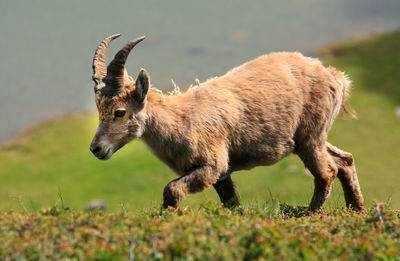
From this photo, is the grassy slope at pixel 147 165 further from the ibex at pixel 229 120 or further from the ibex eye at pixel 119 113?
the ibex eye at pixel 119 113

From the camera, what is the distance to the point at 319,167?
33.1 feet

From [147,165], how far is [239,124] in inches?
711

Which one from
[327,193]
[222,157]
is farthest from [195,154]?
[327,193]

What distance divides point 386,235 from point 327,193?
11.3 feet

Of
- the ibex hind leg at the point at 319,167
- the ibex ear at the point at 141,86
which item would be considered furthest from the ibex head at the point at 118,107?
the ibex hind leg at the point at 319,167

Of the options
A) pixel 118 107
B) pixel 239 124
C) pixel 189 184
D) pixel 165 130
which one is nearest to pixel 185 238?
pixel 189 184

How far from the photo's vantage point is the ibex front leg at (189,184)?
8.41 metres

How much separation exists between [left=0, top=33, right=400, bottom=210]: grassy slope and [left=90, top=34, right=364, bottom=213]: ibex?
10831mm

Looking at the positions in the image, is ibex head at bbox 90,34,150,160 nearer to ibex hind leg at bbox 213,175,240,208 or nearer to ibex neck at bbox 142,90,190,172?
ibex neck at bbox 142,90,190,172

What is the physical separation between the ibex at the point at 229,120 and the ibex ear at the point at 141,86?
16mm

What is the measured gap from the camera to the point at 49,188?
2577 centimetres

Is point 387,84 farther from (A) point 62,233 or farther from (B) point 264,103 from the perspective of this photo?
(A) point 62,233

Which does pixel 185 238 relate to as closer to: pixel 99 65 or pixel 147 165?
pixel 99 65

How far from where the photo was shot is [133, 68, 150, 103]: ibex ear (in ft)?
28.2
